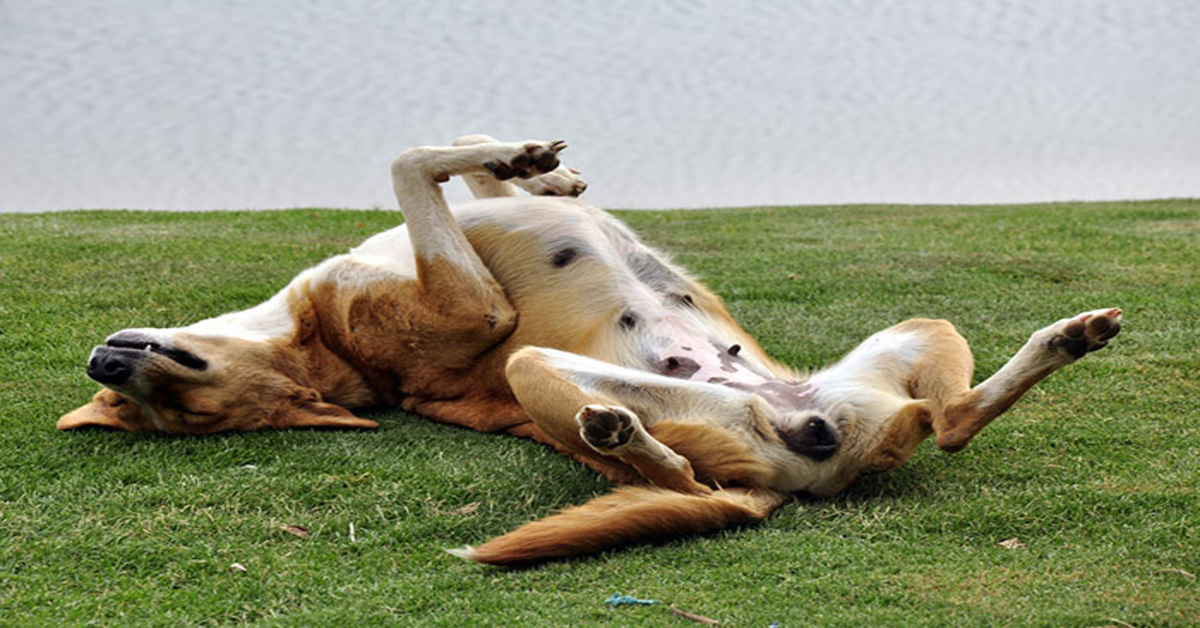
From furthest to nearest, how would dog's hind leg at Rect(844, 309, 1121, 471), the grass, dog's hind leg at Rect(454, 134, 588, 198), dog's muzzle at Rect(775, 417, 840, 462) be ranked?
dog's hind leg at Rect(454, 134, 588, 198), dog's muzzle at Rect(775, 417, 840, 462), dog's hind leg at Rect(844, 309, 1121, 471), the grass

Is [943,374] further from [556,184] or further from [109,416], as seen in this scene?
[109,416]

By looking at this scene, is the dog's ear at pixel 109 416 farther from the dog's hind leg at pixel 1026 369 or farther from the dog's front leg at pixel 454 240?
the dog's hind leg at pixel 1026 369

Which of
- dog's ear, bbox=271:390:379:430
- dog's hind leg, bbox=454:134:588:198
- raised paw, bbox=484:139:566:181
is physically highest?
raised paw, bbox=484:139:566:181

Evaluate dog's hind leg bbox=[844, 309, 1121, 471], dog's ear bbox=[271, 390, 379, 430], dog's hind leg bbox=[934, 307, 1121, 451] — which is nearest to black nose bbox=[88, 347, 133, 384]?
dog's ear bbox=[271, 390, 379, 430]

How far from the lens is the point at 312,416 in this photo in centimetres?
350

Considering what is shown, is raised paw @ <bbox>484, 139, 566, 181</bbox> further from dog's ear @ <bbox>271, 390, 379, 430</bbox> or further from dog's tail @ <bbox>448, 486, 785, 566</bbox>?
dog's tail @ <bbox>448, 486, 785, 566</bbox>

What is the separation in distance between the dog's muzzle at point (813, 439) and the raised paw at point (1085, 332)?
1.91 feet

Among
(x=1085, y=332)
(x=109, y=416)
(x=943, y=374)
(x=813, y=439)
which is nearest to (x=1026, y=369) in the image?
(x=1085, y=332)

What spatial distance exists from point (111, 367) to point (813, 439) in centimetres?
193

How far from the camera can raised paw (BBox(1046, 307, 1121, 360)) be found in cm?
269

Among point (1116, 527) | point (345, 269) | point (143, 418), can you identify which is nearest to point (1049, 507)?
point (1116, 527)

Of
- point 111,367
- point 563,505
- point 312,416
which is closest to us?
point 563,505

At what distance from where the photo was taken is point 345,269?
3.62 m

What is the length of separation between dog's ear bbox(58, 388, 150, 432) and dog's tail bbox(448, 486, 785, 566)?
53.0 inches
